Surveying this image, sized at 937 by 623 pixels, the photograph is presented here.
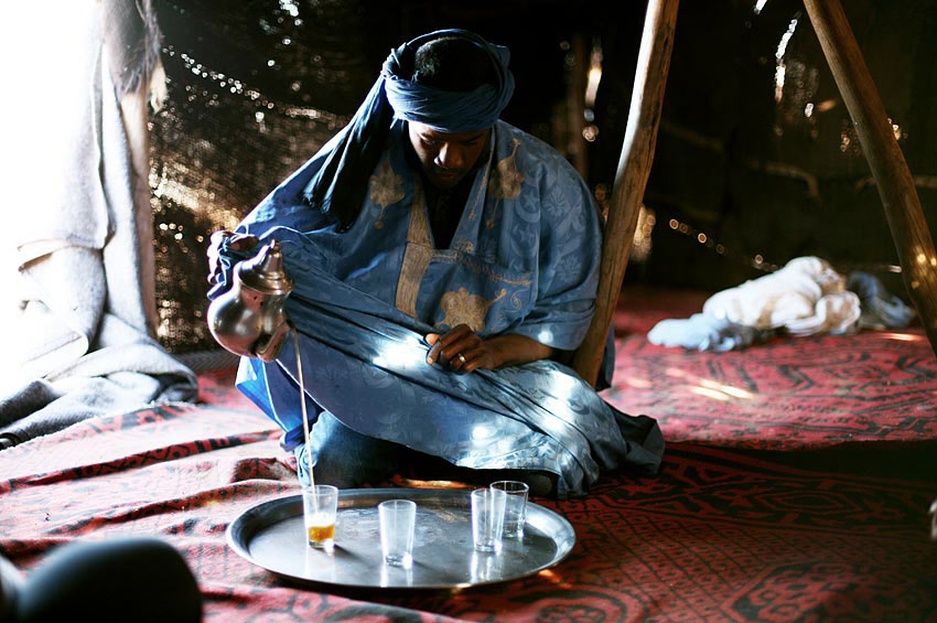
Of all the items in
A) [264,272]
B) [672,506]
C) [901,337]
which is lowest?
[901,337]

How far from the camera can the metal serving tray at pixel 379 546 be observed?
1759mm

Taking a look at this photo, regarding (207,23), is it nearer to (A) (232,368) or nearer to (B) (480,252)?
(A) (232,368)

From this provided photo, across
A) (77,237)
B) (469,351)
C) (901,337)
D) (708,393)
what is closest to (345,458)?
(469,351)

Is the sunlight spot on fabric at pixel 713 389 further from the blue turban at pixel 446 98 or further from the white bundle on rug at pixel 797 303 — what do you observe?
the blue turban at pixel 446 98

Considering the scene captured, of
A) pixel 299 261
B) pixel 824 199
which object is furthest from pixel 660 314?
pixel 299 261

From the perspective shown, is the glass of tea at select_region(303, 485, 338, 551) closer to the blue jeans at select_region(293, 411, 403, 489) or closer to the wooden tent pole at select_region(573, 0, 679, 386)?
the blue jeans at select_region(293, 411, 403, 489)

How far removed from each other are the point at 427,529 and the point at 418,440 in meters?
0.45

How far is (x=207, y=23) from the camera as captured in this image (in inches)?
162

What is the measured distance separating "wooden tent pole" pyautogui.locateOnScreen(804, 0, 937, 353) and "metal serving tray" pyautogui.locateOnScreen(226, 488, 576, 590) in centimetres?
124

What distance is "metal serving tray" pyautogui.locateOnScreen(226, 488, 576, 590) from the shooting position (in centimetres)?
176

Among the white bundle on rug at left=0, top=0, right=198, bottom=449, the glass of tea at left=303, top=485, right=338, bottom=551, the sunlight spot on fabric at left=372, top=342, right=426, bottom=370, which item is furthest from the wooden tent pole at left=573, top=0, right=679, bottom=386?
the white bundle on rug at left=0, top=0, right=198, bottom=449

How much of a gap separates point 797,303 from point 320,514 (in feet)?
10.0

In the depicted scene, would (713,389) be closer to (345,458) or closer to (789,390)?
(789,390)

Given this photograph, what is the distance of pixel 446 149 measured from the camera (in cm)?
240
